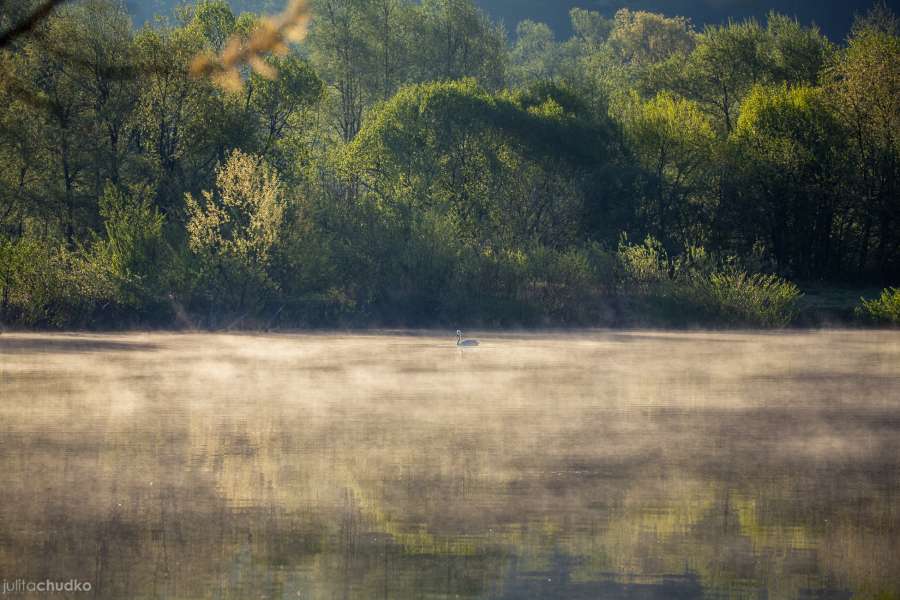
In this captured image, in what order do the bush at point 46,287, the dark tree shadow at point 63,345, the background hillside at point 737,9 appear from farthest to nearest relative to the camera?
1. the background hillside at point 737,9
2. the bush at point 46,287
3. the dark tree shadow at point 63,345

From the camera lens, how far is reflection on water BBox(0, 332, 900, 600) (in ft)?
33.0

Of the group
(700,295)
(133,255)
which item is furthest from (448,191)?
(133,255)

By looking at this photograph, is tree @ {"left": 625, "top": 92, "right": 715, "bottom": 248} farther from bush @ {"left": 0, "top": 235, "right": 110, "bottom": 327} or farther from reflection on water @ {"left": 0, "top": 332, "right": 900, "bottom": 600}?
reflection on water @ {"left": 0, "top": 332, "right": 900, "bottom": 600}

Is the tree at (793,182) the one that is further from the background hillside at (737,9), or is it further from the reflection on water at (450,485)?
the background hillside at (737,9)

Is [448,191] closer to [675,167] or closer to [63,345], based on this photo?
[675,167]

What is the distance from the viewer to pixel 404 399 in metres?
23.7

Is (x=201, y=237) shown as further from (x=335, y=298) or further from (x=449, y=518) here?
(x=449, y=518)

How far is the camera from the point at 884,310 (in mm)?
53969

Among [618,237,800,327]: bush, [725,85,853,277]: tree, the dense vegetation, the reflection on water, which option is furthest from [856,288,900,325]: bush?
the reflection on water

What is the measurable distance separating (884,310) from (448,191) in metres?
23.1

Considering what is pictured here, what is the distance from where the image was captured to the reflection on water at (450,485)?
10.0 meters

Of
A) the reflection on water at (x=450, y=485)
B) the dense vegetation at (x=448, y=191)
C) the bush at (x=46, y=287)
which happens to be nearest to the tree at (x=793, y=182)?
the dense vegetation at (x=448, y=191)

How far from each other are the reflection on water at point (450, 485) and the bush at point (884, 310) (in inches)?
1037

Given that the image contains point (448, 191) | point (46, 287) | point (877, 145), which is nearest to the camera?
point (46, 287)
